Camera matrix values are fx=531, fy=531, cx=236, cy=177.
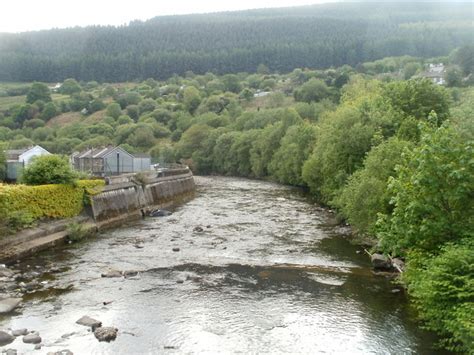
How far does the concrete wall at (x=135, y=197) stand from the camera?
151ft

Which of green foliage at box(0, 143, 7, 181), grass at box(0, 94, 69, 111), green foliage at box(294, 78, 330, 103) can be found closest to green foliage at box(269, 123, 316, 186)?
green foliage at box(0, 143, 7, 181)

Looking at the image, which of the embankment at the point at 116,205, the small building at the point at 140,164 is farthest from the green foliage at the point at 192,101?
the embankment at the point at 116,205

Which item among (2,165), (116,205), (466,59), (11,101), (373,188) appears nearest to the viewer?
(373,188)

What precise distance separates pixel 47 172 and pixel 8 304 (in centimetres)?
1987

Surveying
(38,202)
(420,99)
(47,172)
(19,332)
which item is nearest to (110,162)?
(47,172)

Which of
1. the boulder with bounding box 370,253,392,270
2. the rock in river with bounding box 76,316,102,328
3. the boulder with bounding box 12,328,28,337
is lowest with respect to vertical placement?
the boulder with bounding box 370,253,392,270

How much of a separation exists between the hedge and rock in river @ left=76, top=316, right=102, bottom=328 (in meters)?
14.9

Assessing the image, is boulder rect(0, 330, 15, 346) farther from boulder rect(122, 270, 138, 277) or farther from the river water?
boulder rect(122, 270, 138, 277)

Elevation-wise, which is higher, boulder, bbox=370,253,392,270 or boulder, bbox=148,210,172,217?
boulder, bbox=370,253,392,270

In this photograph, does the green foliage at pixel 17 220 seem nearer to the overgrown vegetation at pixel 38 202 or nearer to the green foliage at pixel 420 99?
the overgrown vegetation at pixel 38 202

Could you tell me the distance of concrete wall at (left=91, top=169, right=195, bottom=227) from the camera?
151 ft

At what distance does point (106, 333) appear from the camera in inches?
799

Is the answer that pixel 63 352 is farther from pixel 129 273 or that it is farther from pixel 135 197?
pixel 135 197

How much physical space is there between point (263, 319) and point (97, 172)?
169ft
